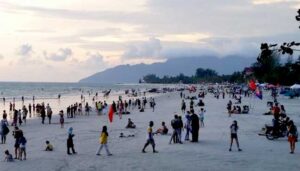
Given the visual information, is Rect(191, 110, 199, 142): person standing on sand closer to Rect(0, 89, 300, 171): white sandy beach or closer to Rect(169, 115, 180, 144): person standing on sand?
Rect(0, 89, 300, 171): white sandy beach

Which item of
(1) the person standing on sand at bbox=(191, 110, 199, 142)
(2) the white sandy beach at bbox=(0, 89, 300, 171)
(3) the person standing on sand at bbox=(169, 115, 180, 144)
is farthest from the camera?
(1) the person standing on sand at bbox=(191, 110, 199, 142)

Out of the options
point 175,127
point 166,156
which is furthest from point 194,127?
point 166,156

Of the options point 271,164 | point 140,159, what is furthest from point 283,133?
point 140,159

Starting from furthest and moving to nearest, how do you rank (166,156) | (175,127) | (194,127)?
(194,127)
(175,127)
(166,156)

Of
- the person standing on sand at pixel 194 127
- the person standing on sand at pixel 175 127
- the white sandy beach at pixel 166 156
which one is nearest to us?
the white sandy beach at pixel 166 156

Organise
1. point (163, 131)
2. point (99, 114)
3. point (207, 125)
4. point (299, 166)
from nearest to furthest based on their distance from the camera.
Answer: point (299, 166), point (163, 131), point (207, 125), point (99, 114)

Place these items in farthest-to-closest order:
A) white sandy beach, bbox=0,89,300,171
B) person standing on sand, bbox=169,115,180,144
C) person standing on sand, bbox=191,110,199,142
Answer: person standing on sand, bbox=191,110,199,142 < person standing on sand, bbox=169,115,180,144 < white sandy beach, bbox=0,89,300,171

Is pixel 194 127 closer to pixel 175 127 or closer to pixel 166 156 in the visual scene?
pixel 175 127

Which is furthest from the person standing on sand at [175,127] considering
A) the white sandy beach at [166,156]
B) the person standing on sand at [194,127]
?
the person standing on sand at [194,127]

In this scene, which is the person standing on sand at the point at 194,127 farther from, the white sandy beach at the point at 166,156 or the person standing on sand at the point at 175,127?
the person standing on sand at the point at 175,127

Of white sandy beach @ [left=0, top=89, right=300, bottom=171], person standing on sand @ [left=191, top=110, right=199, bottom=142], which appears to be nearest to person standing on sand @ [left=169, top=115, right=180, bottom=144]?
white sandy beach @ [left=0, top=89, right=300, bottom=171]

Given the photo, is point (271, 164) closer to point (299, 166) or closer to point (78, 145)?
point (299, 166)

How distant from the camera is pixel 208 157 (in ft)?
62.0

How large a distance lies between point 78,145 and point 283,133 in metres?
10.6
